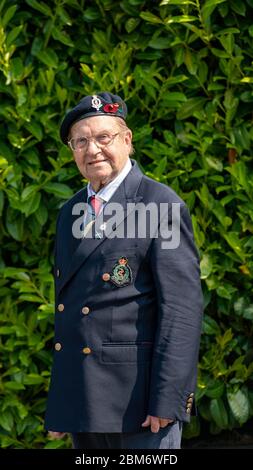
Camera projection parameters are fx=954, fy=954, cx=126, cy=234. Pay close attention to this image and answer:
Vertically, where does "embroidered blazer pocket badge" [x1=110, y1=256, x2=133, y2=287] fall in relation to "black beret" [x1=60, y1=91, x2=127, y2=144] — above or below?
below

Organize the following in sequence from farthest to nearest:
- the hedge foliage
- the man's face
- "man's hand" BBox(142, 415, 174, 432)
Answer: the hedge foliage → the man's face → "man's hand" BBox(142, 415, 174, 432)

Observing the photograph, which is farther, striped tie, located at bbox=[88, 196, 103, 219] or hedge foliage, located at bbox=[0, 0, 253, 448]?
hedge foliage, located at bbox=[0, 0, 253, 448]

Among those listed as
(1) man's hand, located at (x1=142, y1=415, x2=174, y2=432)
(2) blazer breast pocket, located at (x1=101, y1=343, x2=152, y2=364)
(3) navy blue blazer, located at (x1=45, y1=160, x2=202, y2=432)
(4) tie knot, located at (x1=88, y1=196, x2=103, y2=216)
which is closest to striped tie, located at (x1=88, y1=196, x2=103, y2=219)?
(4) tie knot, located at (x1=88, y1=196, x2=103, y2=216)

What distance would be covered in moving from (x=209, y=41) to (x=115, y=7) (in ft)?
1.68

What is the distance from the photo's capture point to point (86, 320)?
3.30 metres

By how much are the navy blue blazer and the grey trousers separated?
6 cm

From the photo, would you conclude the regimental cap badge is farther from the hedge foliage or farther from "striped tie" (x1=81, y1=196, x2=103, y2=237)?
the hedge foliage

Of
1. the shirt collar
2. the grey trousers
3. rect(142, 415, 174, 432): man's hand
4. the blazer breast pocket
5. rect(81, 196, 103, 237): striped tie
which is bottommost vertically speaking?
the grey trousers

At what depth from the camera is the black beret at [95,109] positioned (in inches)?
134

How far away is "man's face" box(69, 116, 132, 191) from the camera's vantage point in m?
3.35

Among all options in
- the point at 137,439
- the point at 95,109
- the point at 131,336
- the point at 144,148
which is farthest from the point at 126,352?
the point at 144,148

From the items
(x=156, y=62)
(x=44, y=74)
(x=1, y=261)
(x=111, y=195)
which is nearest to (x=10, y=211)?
(x=1, y=261)
